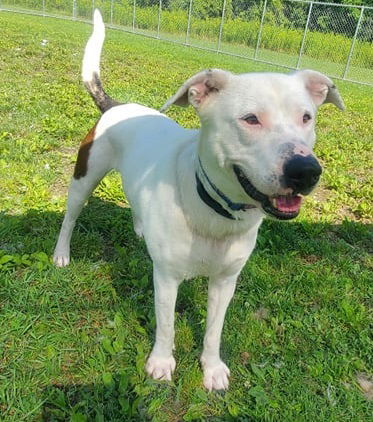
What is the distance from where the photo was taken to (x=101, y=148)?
324 cm

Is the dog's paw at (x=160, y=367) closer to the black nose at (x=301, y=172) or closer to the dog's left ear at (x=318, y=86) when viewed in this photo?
the black nose at (x=301, y=172)

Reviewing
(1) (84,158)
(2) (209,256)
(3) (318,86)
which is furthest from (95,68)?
(2) (209,256)

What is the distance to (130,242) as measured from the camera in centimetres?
381

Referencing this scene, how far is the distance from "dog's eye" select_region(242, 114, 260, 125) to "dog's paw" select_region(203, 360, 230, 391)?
1559 mm

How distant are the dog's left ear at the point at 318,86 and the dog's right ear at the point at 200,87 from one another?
1.40 feet

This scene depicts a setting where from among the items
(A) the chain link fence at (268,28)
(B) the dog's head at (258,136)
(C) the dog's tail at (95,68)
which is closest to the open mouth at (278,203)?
(B) the dog's head at (258,136)

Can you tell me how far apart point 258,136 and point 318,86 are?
694 millimetres

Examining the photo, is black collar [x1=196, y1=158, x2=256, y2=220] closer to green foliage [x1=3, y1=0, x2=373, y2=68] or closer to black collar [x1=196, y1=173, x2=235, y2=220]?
black collar [x1=196, y1=173, x2=235, y2=220]

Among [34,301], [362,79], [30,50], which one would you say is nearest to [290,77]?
[34,301]

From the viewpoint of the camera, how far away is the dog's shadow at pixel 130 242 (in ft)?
10.5

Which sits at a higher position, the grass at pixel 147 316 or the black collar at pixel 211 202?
the black collar at pixel 211 202

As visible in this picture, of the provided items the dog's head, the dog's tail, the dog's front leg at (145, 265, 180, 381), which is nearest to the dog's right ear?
the dog's head

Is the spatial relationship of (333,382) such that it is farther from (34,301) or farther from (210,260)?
(34,301)

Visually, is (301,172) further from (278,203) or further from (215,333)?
(215,333)
